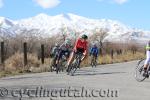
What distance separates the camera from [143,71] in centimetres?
2048

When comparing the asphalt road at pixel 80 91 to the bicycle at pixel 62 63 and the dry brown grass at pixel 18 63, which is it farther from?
the dry brown grass at pixel 18 63

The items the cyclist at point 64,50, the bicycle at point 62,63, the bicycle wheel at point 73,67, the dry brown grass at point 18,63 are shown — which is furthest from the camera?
the dry brown grass at point 18,63

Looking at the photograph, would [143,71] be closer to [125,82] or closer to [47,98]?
[125,82]

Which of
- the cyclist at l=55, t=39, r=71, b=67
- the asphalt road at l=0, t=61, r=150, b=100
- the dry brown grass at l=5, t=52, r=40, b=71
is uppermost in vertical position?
the cyclist at l=55, t=39, r=71, b=67

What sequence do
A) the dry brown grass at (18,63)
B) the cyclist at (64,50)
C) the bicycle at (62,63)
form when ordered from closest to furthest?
the cyclist at (64,50) → the bicycle at (62,63) → the dry brown grass at (18,63)

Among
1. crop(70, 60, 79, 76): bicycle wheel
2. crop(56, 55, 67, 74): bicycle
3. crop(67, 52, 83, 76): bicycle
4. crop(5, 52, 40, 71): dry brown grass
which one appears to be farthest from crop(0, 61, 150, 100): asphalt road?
crop(5, 52, 40, 71): dry brown grass

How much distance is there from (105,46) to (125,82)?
4444 cm

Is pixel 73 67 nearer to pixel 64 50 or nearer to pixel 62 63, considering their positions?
pixel 64 50

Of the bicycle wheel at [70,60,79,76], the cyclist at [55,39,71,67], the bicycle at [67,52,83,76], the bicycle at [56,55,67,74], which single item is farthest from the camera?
the bicycle at [56,55,67,74]

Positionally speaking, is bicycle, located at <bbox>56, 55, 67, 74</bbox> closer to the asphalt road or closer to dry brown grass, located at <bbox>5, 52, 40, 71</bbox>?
dry brown grass, located at <bbox>5, 52, 40, 71</bbox>

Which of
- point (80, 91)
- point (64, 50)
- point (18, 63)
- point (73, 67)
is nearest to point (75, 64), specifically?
point (73, 67)

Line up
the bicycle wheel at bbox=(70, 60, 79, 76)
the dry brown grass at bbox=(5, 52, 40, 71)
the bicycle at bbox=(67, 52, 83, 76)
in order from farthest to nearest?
the dry brown grass at bbox=(5, 52, 40, 71) < the bicycle wheel at bbox=(70, 60, 79, 76) < the bicycle at bbox=(67, 52, 83, 76)

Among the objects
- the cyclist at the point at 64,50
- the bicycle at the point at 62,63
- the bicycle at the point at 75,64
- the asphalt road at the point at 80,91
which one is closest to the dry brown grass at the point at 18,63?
the bicycle at the point at 62,63

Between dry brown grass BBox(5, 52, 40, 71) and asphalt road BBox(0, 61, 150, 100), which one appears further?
dry brown grass BBox(5, 52, 40, 71)
